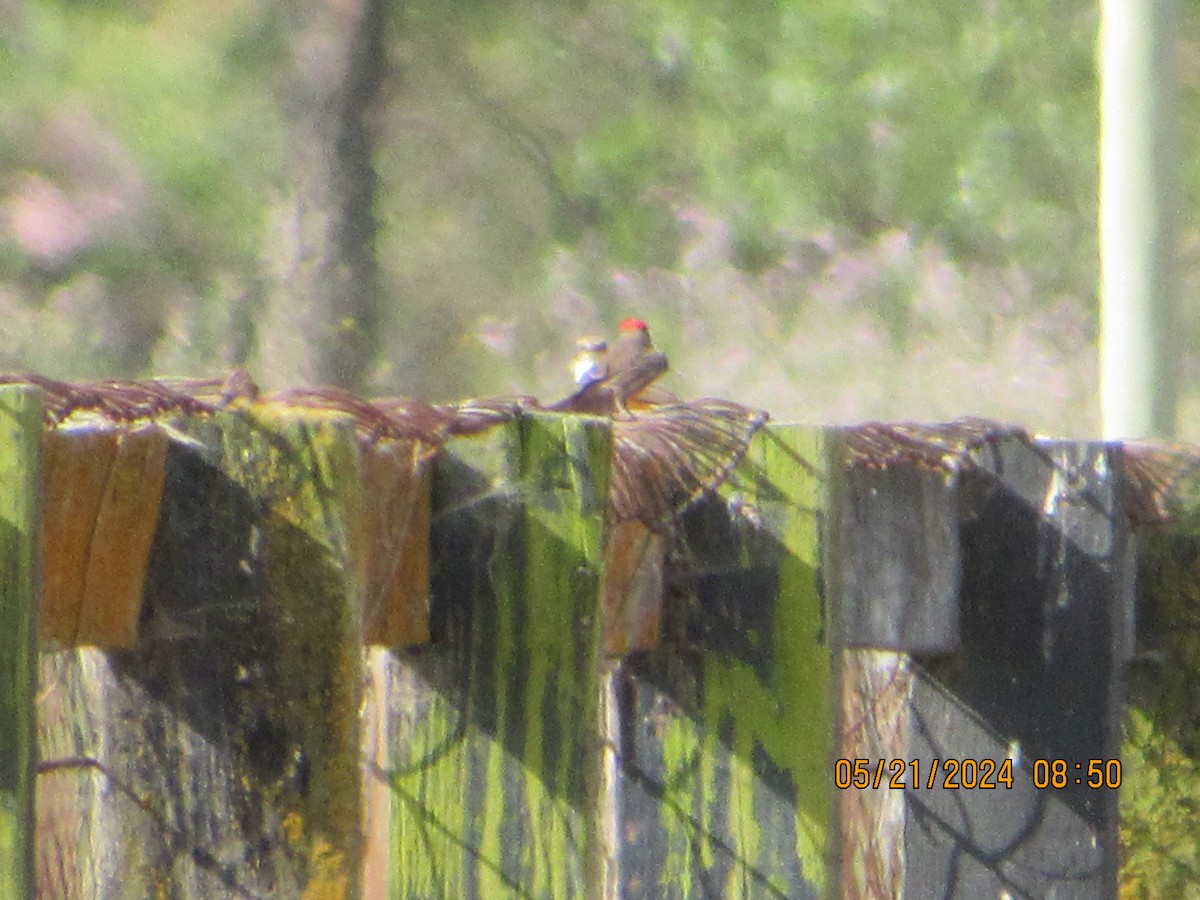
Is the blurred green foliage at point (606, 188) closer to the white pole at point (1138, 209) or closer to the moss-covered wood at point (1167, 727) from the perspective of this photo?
the white pole at point (1138, 209)

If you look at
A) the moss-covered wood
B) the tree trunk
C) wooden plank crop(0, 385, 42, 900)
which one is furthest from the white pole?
the tree trunk

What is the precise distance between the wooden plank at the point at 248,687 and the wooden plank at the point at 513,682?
16 cm

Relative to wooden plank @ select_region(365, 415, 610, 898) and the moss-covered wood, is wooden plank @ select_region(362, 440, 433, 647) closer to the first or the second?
wooden plank @ select_region(365, 415, 610, 898)

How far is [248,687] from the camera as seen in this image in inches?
68.2

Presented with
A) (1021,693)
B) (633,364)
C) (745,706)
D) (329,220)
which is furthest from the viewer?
(329,220)

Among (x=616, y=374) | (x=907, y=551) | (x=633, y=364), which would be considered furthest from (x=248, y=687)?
(x=633, y=364)

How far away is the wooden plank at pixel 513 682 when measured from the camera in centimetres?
188

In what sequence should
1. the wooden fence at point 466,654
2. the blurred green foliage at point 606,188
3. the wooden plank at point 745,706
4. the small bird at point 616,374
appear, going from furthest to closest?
the blurred green foliage at point 606,188, the small bird at point 616,374, the wooden plank at point 745,706, the wooden fence at point 466,654

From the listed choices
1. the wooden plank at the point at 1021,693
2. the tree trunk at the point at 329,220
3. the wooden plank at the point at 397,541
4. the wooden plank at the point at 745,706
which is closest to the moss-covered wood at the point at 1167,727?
the wooden plank at the point at 1021,693

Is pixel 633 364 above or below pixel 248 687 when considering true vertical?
above

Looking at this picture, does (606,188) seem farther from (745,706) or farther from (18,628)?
(18,628)

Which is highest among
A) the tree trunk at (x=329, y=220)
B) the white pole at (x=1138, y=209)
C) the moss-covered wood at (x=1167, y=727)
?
the tree trunk at (x=329, y=220)

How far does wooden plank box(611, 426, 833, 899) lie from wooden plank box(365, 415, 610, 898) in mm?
302

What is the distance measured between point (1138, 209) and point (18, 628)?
3.63 meters
